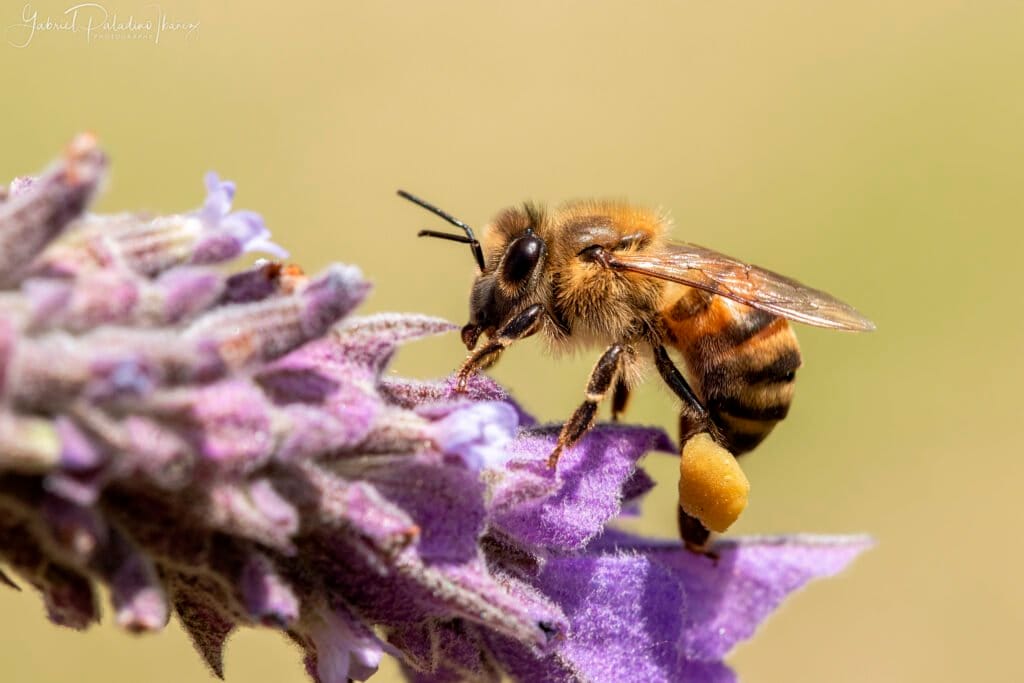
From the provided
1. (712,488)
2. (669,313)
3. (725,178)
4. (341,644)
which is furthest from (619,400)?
(725,178)

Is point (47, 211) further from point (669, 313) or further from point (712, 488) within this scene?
point (669, 313)

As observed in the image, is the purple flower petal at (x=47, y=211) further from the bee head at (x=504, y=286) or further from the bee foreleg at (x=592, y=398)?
the bee head at (x=504, y=286)

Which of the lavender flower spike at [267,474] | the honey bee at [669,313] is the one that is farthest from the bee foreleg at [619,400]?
the lavender flower spike at [267,474]

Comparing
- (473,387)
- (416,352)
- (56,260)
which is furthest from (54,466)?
(416,352)

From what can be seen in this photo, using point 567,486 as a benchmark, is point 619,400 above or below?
below

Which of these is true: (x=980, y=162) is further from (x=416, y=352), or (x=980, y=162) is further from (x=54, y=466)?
(x=54, y=466)

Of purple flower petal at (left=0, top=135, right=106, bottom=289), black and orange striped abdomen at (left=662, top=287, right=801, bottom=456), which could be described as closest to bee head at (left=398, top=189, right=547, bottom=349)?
black and orange striped abdomen at (left=662, top=287, right=801, bottom=456)

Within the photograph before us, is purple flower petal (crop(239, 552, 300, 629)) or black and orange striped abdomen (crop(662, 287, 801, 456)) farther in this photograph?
black and orange striped abdomen (crop(662, 287, 801, 456))

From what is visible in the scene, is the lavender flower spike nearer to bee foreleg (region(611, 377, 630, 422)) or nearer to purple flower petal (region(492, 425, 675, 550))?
purple flower petal (region(492, 425, 675, 550))
